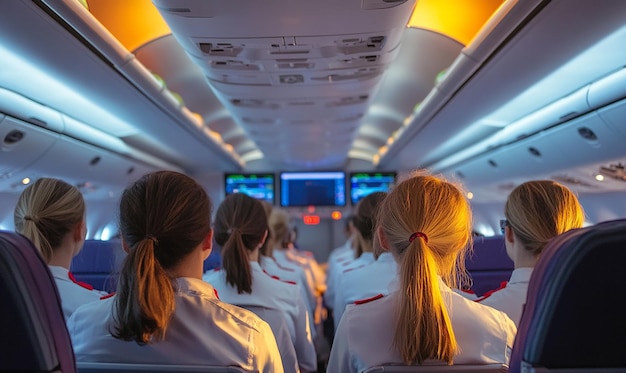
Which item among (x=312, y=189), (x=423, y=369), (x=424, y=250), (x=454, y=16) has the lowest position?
(x=423, y=369)

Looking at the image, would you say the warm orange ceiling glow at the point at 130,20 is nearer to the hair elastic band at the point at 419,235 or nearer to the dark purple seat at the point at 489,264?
the hair elastic band at the point at 419,235

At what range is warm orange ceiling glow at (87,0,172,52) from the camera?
369 centimetres

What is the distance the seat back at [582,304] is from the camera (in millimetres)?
1603

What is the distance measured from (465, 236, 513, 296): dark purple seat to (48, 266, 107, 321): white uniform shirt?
270cm

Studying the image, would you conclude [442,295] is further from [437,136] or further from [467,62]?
[437,136]

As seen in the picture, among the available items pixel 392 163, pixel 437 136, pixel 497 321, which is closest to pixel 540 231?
pixel 497 321

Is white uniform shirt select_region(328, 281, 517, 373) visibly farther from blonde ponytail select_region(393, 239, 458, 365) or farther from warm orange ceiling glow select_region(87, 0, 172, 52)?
warm orange ceiling glow select_region(87, 0, 172, 52)

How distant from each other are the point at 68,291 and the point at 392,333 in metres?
1.88

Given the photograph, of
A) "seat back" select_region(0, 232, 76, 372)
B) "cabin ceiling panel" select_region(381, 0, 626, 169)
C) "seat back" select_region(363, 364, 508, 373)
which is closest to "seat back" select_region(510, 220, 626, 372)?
"seat back" select_region(363, 364, 508, 373)

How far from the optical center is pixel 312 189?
1197cm

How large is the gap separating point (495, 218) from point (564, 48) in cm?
704

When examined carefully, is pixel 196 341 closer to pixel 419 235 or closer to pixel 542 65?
pixel 419 235

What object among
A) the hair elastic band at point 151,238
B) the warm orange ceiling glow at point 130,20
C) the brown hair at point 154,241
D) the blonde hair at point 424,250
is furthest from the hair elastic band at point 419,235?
the warm orange ceiling glow at point 130,20

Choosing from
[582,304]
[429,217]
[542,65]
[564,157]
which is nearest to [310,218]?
[564,157]
